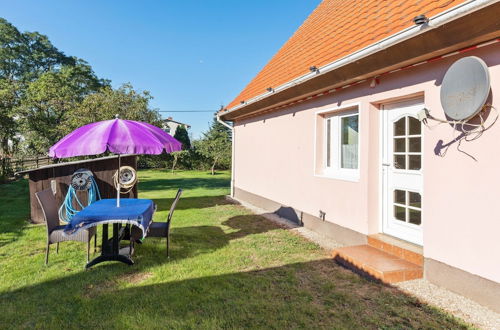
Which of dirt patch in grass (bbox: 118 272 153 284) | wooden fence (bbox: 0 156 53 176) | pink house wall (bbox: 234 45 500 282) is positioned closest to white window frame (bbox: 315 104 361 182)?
pink house wall (bbox: 234 45 500 282)

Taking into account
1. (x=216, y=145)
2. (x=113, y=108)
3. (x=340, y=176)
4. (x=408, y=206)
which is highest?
(x=113, y=108)

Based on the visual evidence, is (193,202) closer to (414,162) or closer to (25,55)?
(414,162)

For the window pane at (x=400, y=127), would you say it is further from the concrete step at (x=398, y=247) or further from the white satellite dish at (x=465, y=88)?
the concrete step at (x=398, y=247)

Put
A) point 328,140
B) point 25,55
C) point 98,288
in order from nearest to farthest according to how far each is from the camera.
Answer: point 98,288 < point 328,140 < point 25,55

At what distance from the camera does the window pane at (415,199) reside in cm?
439

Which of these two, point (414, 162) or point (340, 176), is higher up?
point (414, 162)

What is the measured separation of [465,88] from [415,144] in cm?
127

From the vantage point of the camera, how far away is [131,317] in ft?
9.96

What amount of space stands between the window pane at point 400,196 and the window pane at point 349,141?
1046 mm

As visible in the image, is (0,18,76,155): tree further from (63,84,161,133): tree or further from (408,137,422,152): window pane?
(408,137,422,152): window pane

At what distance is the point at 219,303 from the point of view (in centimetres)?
333

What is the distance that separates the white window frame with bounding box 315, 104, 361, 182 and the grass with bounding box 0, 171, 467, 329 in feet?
5.15

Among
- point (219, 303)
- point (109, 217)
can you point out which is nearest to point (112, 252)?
point (109, 217)

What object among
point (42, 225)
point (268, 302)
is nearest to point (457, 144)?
point (268, 302)
